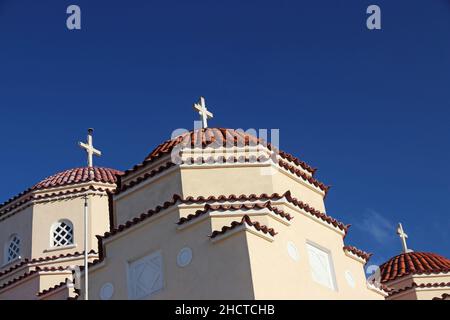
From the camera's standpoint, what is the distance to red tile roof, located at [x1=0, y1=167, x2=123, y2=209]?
2308 centimetres

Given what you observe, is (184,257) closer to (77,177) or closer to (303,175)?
(303,175)

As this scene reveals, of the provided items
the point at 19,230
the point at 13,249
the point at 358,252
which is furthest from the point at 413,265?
the point at 13,249

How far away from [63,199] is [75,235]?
1116mm

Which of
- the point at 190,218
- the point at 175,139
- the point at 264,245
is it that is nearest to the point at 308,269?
the point at 264,245

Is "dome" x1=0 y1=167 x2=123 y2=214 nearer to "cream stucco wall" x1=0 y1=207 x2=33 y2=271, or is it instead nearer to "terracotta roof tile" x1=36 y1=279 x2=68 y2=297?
"cream stucco wall" x1=0 y1=207 x2=33 y2=271

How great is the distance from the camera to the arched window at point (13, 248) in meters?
23.1

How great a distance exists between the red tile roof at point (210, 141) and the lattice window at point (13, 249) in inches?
291

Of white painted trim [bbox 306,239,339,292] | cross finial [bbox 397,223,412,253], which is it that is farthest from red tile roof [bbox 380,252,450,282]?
white painted trim [bbox 306,239,339,292]

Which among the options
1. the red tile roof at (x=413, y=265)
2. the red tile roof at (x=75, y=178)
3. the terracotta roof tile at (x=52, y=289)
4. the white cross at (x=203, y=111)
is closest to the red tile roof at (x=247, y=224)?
the white cross at (x=203, y=111)

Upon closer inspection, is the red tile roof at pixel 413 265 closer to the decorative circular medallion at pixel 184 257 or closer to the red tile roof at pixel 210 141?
the red tile roof at pixel 210 141

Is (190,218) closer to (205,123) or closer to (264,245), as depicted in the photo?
(264,245)

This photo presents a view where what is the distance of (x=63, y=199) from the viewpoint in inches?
900
